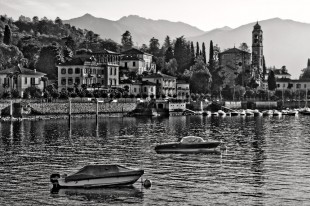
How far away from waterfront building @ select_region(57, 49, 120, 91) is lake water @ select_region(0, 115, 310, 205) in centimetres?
6765

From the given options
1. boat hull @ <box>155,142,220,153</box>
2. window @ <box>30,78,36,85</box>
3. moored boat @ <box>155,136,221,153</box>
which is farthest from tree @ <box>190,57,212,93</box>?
boat hull @ <box>155,142,220,153</box>

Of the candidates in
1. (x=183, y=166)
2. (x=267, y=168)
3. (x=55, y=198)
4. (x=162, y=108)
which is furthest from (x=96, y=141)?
(x=162, y=108)

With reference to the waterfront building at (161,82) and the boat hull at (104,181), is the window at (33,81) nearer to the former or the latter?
the waterfront building at (161,82)

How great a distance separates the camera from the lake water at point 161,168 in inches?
1553

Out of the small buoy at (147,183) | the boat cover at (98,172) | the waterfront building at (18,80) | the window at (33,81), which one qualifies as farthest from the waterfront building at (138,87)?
the small buoy at (147,183)

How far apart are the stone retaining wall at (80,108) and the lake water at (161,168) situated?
115 feet

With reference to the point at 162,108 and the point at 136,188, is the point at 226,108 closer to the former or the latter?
the point at 162,108

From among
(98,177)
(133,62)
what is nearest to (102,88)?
(133,62)

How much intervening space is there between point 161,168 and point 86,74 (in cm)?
10613

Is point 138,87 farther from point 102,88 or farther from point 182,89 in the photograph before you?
point 182,89

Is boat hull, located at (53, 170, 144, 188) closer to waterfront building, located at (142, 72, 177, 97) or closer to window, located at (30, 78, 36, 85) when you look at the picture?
window, located at (30, 78, 36, 85)

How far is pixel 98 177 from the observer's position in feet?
139

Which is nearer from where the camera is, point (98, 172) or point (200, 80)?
point (98, 172)

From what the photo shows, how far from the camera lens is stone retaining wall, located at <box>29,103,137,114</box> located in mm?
121519
